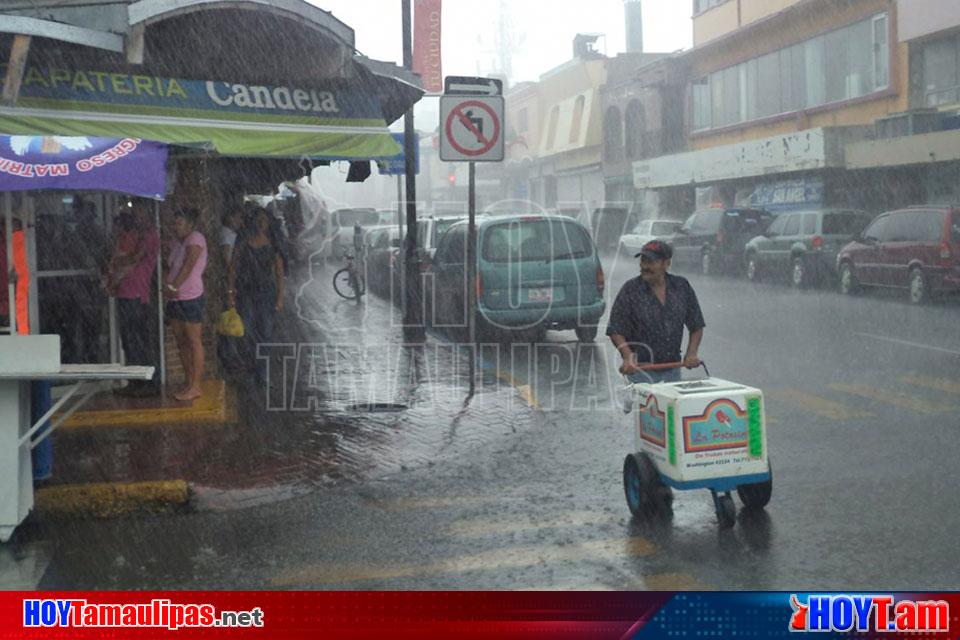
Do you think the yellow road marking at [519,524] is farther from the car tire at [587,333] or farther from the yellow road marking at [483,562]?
the car tire at [587,333]

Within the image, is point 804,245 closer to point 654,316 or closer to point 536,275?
point 536,275

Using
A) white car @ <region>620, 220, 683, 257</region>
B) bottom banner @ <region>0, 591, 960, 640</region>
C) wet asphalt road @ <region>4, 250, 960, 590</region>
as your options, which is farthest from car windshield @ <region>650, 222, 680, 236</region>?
bottom banner @ <region>0, 591, 960, 640</region>

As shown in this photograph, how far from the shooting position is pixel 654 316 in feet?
23.2

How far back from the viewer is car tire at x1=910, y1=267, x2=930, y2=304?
18.7 m

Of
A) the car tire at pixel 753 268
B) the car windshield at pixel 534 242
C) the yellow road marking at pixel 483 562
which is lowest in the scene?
the yellow road marking at pixel 483 562

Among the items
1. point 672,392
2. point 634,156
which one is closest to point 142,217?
point 672,392

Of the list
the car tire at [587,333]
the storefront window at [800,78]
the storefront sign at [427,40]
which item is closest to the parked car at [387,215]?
the storefront window at [800,78]

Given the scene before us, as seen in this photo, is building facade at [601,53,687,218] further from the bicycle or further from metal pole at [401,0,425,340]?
metal pole at [401,0,425,340]

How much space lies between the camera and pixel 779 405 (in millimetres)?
10344

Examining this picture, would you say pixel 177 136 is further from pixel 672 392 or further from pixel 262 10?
pixel 672 392

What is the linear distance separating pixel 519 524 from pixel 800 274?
18.4 metres

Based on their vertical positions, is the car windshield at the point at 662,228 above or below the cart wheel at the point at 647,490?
above

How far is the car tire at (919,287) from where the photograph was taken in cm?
1870

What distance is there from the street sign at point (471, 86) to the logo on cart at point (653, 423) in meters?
5.53
